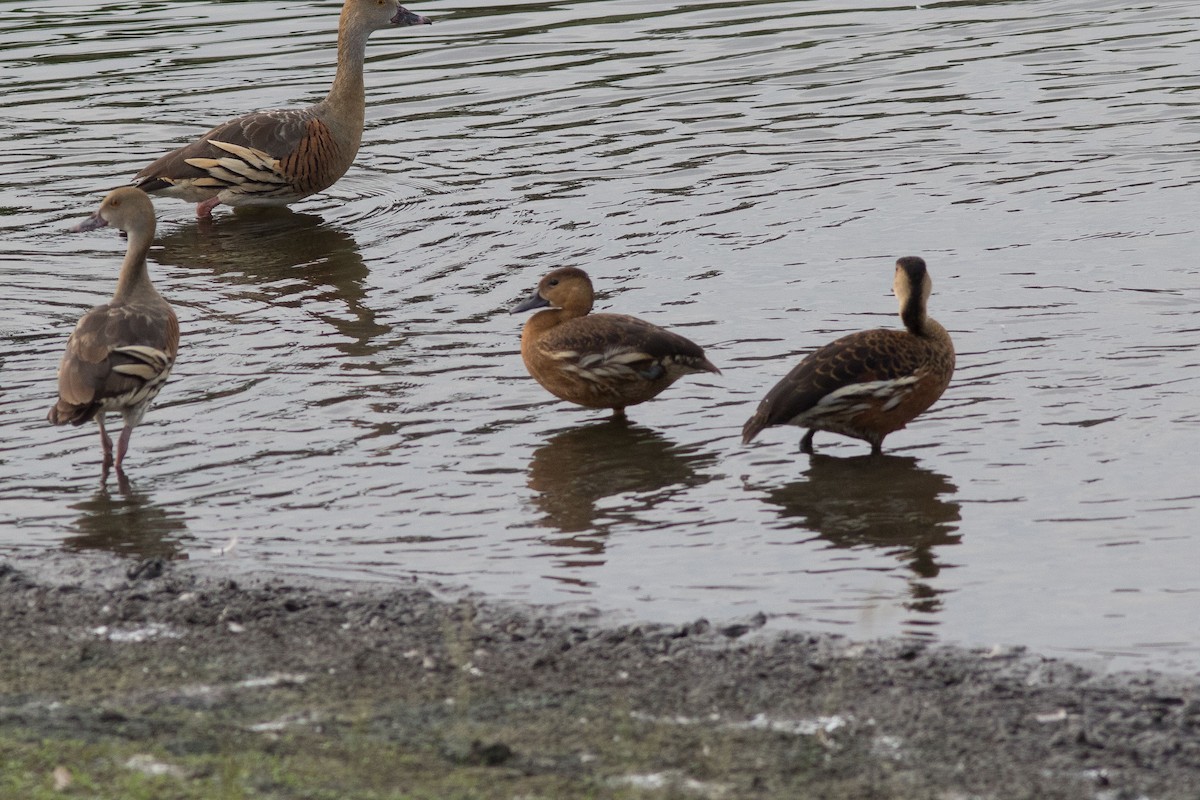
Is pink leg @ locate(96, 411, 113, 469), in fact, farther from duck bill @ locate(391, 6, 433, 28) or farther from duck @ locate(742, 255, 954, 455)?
duck bill @ locate(391, 6, 433, 28)

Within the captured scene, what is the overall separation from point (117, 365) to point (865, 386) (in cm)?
376

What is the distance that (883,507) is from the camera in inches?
326

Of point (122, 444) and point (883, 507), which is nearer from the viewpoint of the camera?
point (883, 507)

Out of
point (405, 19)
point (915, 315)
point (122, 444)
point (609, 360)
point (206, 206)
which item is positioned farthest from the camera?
point (405, 19)

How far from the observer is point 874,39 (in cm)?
2009

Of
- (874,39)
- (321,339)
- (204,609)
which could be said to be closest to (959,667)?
(204,609)

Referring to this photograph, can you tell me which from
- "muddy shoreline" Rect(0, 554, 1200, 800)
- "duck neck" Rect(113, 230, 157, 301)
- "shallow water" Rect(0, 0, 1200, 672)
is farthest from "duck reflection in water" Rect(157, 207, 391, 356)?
"muddy shoreline" Rect(0, 554, 1200, 800)

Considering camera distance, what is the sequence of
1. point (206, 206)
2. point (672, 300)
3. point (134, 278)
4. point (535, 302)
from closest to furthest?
point (134, 278) < point (535, 302) < point (672, 300) < point (206, 206)

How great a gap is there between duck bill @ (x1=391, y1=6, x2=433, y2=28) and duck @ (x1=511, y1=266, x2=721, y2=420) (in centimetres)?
841

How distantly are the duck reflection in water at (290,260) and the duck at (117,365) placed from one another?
1.94m

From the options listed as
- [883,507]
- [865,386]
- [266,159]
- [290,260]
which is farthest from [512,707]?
[266,159]

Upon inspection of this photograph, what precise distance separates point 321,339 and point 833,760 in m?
6.76

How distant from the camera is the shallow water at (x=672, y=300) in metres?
7.67

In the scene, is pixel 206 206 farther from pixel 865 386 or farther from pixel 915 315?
pixel 865 386
